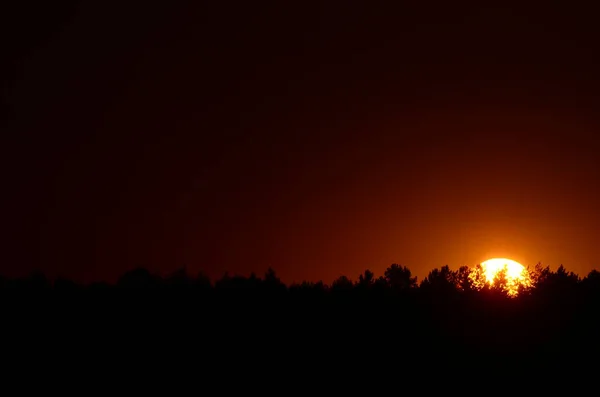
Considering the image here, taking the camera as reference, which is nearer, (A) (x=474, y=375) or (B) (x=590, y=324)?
(A) (x=474, y=375)

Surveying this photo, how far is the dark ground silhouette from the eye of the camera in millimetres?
39156

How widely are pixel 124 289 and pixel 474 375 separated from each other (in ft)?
57.7

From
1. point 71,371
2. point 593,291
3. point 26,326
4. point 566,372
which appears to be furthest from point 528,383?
point 26,326

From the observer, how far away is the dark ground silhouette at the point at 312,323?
39.2 meters

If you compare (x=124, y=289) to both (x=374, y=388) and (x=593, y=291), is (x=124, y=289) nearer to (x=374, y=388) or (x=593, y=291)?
(x=374, y=388)

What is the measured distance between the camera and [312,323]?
41812mm

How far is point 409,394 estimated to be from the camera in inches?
1470

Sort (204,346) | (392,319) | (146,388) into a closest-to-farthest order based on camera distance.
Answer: (146,388) → (204,346) → (392,319)

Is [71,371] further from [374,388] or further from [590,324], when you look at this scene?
[590,324]

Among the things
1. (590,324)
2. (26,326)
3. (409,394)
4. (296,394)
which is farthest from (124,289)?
(590,324)

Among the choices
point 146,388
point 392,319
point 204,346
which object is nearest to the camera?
point 146,388

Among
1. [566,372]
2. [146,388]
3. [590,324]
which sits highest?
[590,324]

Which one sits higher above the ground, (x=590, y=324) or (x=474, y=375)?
(x=590, y=324)

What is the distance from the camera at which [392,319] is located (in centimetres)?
4266
